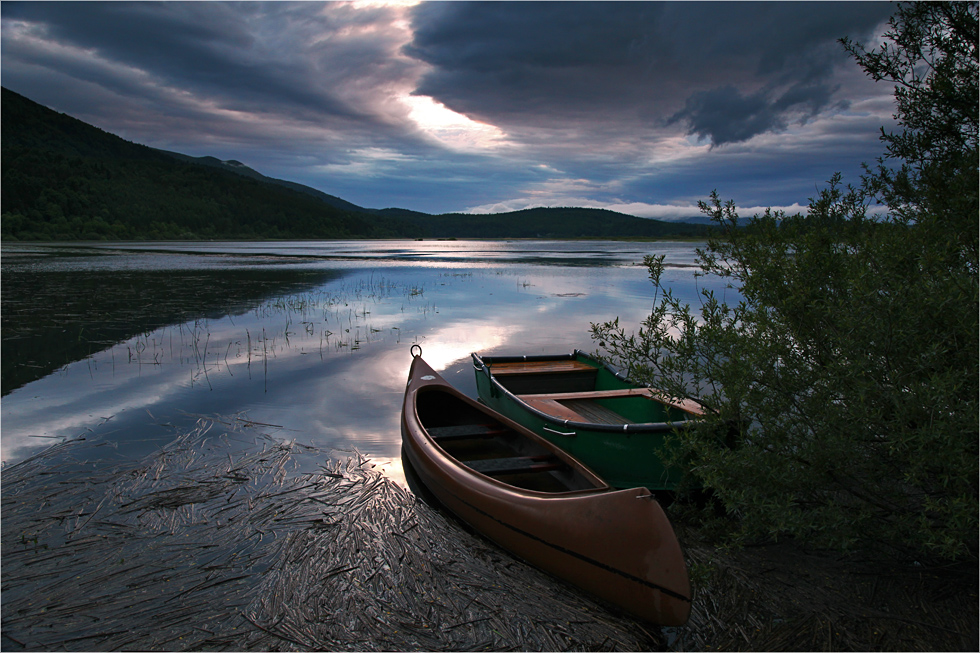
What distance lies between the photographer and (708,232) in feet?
18.8

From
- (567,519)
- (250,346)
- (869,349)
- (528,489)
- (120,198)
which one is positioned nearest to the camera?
(869,349)

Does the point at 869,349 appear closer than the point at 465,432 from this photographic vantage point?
Yes

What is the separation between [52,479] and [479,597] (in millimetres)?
6000

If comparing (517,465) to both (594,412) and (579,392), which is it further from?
(579,392)

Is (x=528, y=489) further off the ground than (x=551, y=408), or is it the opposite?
(x=551, y=408)

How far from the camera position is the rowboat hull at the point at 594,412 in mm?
6020

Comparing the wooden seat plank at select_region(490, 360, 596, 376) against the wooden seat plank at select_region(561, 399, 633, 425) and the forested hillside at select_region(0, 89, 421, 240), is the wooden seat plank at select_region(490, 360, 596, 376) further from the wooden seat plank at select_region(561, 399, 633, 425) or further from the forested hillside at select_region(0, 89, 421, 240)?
the forested hillside at select_region(0, 89, 421, 240)

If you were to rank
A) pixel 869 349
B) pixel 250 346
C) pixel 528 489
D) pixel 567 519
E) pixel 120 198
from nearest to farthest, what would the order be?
pixel 869 349, pixel 567 519, pixel 528 489, pixel 250 346, pixel 120 198

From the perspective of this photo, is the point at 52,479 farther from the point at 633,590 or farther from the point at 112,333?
the point at 112,333

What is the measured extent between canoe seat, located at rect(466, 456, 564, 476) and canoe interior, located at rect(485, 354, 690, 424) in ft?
2.76

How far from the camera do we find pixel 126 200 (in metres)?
120

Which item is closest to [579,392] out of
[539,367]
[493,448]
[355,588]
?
[539,367]

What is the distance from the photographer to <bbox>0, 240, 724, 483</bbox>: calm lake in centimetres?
910

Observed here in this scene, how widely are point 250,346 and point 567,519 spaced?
492 inches
